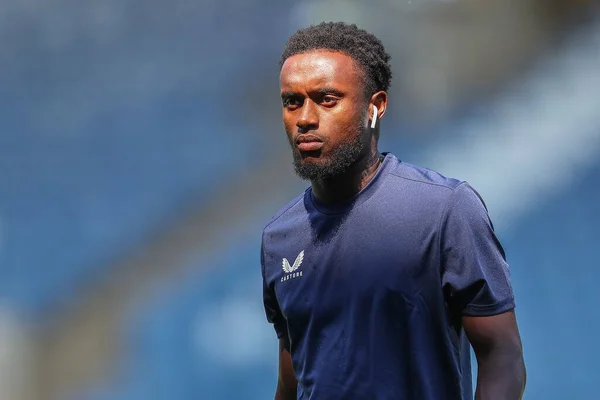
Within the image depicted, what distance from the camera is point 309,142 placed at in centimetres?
199

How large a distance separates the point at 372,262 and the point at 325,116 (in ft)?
1.07

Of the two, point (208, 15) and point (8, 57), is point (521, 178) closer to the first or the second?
point (208, 15)

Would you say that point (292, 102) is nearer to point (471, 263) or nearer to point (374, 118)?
point (374, 118)

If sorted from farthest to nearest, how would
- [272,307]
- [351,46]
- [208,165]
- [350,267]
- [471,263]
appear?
[208,165] < [272,307] < [351,46] < [350,267] < [471,263]

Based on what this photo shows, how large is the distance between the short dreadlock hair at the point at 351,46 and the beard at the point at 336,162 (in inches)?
5.1

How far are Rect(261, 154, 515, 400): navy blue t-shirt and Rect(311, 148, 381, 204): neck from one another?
0.03 meters

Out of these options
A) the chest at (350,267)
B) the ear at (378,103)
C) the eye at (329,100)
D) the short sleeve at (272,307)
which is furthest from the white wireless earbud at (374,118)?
the short sleeve at (272,307)

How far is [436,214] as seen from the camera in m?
1.89

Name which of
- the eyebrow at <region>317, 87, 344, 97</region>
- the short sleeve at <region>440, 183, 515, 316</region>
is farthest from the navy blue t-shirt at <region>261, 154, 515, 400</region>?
the eyebrow at <region>317, 87, 344, 97</region>

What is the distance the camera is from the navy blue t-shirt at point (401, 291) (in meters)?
1.85

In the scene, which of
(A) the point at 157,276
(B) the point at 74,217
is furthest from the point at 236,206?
(B) the point at 74,217

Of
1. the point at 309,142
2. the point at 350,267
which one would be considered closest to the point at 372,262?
the point at 350,267

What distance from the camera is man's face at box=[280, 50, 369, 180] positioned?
1.99 meters

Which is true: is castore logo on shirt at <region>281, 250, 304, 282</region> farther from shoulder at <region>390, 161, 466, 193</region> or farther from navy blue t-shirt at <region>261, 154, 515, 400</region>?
shoulder at <region>390, 161, 466, 193</region>
